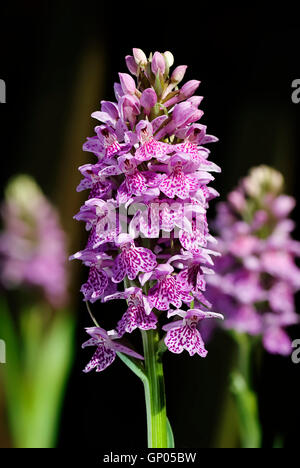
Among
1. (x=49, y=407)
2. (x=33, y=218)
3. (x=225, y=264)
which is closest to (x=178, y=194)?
(x=225, y=264)

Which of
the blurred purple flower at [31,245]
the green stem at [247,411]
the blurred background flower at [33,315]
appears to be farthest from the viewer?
the blurred purple flower at [31,245]

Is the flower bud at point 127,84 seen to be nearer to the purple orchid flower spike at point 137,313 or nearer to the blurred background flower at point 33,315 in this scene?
the purple orchid flower spike at point 137,313

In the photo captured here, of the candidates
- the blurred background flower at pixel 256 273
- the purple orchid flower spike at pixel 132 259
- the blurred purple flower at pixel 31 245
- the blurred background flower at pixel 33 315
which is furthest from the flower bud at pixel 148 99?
the blurred purple flower at pixel 31 245

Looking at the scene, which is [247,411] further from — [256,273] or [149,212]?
[149,212]

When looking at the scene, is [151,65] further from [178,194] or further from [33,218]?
[33,218]

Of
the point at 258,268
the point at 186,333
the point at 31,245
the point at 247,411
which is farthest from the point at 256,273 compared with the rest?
the point at 31,245

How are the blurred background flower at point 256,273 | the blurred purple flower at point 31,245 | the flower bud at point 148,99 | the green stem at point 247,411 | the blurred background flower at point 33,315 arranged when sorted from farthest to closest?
the blurred purple flower at point 31,245 → the blurred background flower at point 33,315 → the blurred background flower at point 256,273 → the green stem at point 247,411 → the flower bud at point 148,99

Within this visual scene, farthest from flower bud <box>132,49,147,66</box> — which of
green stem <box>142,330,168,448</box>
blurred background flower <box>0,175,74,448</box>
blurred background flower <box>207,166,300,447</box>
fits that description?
blurred background flower <box>0,175,74,448</box>
